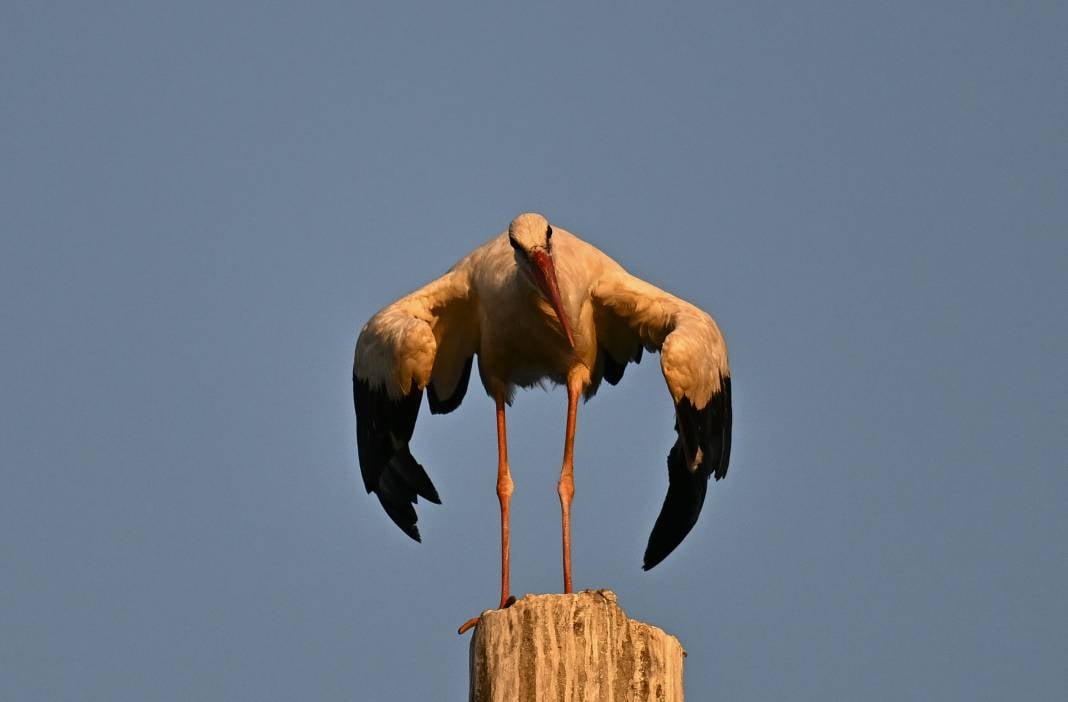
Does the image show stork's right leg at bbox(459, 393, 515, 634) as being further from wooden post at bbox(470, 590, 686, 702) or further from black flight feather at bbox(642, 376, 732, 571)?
wooden post at bbox(470, 590, 686, 702)

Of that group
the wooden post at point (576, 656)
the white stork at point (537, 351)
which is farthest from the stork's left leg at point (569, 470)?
the wooden post at point (576, 656)

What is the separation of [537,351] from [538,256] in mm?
797

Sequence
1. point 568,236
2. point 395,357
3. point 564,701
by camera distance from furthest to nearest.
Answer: point 568,236
point 395,357
point 564,701

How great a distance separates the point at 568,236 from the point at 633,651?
4.35m

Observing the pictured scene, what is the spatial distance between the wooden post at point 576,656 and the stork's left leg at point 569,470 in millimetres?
2504

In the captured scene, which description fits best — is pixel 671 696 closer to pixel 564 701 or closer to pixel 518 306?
pixel 564 701

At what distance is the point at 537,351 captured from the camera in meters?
11.5

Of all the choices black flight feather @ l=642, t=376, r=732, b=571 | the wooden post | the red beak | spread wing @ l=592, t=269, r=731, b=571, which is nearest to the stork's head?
the red beak

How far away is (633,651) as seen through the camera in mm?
7891

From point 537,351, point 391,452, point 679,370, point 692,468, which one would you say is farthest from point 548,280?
point 391,452

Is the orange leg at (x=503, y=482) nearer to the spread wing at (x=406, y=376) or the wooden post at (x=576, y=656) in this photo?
the spread wing at (x=406, y=376)

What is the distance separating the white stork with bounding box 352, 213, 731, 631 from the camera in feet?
35.7

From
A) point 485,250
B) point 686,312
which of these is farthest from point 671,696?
point 485,250

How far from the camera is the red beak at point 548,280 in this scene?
35.7 ft
